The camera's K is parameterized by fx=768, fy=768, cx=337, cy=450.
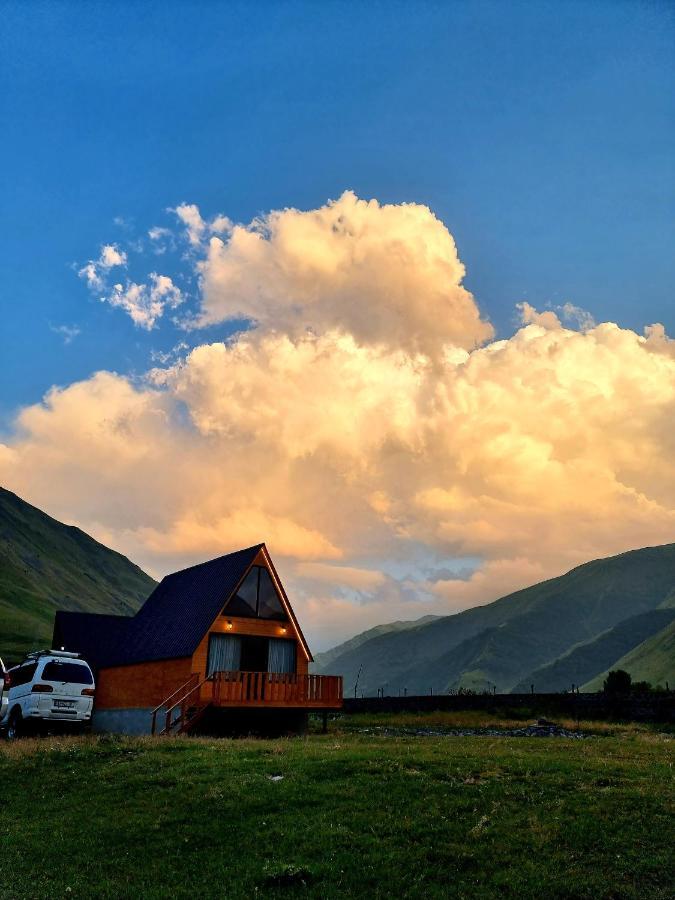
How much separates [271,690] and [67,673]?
8.99 metres

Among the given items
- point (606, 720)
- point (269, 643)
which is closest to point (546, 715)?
point (606, 720)

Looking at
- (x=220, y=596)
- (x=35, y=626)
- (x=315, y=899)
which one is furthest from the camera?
(x=35, y=626)

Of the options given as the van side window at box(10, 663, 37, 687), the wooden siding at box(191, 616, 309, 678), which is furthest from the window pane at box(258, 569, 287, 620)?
the van side window at box(10, 663, 37, 687)

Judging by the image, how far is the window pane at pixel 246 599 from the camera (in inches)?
1469

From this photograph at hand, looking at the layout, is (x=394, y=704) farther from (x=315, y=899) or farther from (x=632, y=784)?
(x=315, y=899)

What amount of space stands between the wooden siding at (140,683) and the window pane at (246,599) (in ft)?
10.7

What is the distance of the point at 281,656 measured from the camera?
38.8 meters

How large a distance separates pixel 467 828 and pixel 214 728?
22.5m

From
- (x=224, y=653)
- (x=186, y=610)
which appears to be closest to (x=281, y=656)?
(x=224, y=653)

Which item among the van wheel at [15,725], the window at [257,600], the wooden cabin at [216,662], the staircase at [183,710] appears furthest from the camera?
the window at [257,600]

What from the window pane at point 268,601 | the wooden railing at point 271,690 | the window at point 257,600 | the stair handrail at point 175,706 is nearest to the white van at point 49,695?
the stair handrail at point 175,706

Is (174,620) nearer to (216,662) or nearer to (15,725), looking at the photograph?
(216,662)

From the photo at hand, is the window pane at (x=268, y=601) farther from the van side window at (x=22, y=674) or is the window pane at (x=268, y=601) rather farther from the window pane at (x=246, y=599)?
the van side window at (x=22, y=674)

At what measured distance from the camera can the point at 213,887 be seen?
1215 centimetres
